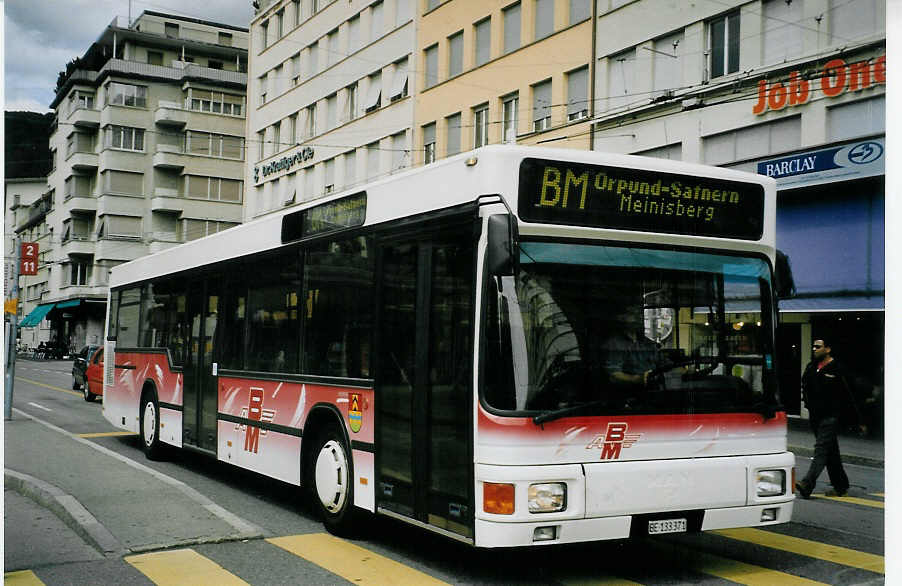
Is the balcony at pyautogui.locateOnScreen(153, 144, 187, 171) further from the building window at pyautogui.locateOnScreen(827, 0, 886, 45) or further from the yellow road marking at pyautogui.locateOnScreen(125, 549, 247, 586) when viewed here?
the yellow road marking at pyautogui.locateOnScreen(125, 549, 247, 586)

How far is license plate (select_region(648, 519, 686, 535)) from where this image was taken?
6.41 m

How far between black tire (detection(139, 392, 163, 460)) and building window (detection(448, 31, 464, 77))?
24.1 m

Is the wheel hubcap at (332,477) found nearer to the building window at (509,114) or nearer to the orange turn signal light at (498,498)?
the orange turn signal light at (498,498)

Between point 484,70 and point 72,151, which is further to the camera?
point 72,151

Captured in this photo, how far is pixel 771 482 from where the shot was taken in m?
6.92

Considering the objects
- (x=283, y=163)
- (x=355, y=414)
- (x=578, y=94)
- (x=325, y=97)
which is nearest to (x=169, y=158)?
(x=283, y=163)

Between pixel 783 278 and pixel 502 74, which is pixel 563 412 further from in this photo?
pixel 502 74

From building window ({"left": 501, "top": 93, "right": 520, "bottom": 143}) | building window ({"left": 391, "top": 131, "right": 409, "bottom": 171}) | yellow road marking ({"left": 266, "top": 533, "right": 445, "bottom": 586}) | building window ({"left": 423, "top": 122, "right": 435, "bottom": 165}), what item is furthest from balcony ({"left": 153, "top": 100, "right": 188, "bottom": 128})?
yellow road marking ({"left": 266, "top": 533, "right": 445, "bottom": 586})

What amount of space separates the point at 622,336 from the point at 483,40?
1163 inches

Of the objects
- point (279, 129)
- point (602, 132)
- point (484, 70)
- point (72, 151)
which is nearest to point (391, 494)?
point (602, 132)

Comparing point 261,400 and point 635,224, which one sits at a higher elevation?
point 635,224

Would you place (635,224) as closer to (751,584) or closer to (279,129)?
(751,584)

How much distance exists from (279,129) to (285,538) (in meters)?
45.7

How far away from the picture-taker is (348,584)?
670 centimetres
